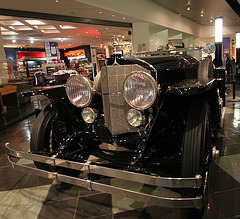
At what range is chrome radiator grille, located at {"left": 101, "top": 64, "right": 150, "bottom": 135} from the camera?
185 centimetres

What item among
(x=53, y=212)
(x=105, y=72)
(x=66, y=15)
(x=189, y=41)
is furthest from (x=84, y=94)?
(x=189, y=41)

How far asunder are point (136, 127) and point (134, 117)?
0.10 m

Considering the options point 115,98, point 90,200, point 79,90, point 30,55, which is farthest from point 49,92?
point 30,55

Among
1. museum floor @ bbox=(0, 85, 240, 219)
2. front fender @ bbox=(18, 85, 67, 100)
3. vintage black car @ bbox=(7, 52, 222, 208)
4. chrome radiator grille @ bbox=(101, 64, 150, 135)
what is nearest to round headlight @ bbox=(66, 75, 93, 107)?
vintage black car @ bbox=(7, 52, 222, 208)

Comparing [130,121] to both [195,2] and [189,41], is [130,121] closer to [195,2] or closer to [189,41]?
[195,2]

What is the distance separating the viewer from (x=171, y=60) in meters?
2.44

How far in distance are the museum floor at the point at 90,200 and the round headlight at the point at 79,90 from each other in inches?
35.9

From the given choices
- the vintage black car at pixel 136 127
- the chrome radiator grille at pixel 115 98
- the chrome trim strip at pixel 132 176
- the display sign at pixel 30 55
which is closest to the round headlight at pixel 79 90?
the vintage black car at pixel 136 127

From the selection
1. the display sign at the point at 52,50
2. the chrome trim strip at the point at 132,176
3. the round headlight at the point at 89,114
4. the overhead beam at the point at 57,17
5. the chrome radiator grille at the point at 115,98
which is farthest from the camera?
the display sign at the point at 52,50

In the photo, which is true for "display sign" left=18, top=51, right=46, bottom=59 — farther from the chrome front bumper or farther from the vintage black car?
the chrome front bumper

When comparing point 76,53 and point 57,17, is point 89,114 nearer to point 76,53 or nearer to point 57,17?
point 57,17

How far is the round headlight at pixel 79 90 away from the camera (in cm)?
186

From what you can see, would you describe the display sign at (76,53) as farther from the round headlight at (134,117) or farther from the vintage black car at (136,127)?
the round headlight at (134,117)

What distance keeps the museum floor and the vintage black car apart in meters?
0.27
